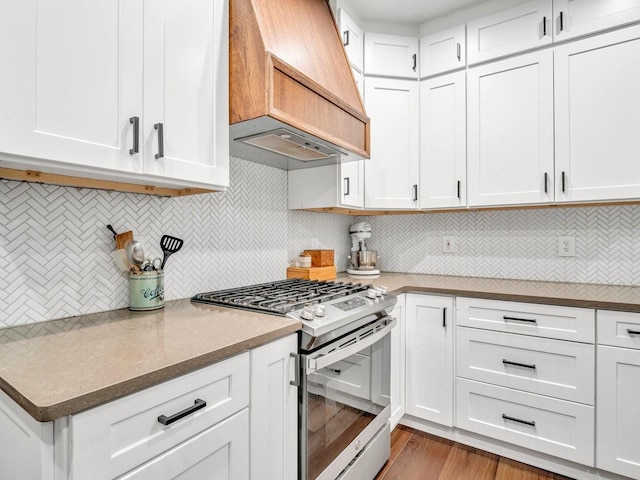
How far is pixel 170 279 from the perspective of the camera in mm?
1529

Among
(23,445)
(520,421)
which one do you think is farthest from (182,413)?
(520,421)

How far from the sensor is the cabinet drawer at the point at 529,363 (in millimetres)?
1653

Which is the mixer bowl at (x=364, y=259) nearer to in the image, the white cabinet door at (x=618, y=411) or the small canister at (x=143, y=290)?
the white cabinet door at (x=618, y=411)

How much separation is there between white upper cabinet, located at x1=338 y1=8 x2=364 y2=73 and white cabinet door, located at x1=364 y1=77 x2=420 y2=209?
13 centimetres

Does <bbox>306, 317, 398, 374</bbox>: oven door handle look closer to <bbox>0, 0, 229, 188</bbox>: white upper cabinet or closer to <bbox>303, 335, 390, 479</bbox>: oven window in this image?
<bbox>303, 335, 390, 479</bbox>: oven window

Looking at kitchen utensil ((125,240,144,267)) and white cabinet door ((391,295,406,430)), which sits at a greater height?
kitchen utensil ((125,240,144,267))

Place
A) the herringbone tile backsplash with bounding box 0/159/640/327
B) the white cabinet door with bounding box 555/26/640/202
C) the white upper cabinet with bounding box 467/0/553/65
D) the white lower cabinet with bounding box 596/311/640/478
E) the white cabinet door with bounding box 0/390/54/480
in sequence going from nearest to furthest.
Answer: the white cabinet door with bounding box 0/390/54/480 < the herringbone tile backsplash with bounding box 0/159/640/327 < the white lower cabinet with bounding box 596/311/640/478 < the white cabinet door with bounding box 555/26/640/202 < the white upper cabinet with bounding box 467/0/553/65

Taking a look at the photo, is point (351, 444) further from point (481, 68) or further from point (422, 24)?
point (422, 24)

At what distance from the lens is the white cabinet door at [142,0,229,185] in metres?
1.09

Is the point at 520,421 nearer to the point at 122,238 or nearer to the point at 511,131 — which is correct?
the point at 511,131

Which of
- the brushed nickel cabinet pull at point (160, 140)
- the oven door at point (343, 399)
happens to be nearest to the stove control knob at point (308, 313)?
the oven door at point (343, 399)

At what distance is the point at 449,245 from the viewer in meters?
2.55

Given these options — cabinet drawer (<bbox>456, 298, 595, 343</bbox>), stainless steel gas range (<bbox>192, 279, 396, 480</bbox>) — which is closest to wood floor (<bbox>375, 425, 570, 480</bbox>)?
stainless steel gas range (<bbox>192, 279, 396, 480</bbox>)

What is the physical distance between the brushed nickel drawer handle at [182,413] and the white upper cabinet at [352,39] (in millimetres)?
1953
